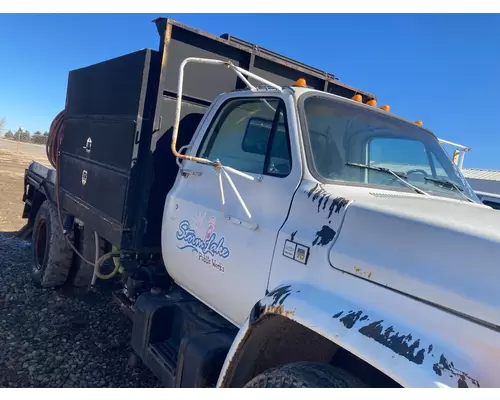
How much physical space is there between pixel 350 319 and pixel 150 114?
230cm

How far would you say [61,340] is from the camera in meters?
4.23

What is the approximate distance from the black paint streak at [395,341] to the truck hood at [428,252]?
151 mm

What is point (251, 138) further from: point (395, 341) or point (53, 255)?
point (53, 255)

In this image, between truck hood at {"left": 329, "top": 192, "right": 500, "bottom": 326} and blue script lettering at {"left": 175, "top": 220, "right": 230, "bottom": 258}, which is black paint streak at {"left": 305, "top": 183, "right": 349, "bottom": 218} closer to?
truck hood at {"left": 329, "top": 192, "right": 500, "bottom": 326}

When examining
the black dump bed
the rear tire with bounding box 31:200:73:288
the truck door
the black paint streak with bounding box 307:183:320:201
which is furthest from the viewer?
the rear tire with bounding box 31:200:73:288

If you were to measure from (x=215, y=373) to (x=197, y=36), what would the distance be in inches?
94.8

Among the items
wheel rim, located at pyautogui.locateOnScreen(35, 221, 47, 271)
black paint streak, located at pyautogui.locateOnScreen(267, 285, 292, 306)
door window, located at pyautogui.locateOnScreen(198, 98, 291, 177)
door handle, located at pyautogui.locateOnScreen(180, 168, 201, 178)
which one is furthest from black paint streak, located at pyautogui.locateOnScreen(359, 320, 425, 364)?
wheel rim, located at pyautogui.locateOnScreen(35, 221, 47, 271)

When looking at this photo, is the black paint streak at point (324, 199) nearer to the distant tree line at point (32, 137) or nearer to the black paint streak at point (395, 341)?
the black paint streak at point (395, 341)

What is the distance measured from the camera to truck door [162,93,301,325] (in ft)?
7.68

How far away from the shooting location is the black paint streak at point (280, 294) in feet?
6.41

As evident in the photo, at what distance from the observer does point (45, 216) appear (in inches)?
214

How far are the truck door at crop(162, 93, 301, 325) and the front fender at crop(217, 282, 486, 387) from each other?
14.2 inches

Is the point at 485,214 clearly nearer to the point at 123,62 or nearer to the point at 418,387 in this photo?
the point at 418,387

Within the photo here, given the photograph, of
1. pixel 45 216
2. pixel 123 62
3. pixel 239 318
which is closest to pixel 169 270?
pixel 239 318
